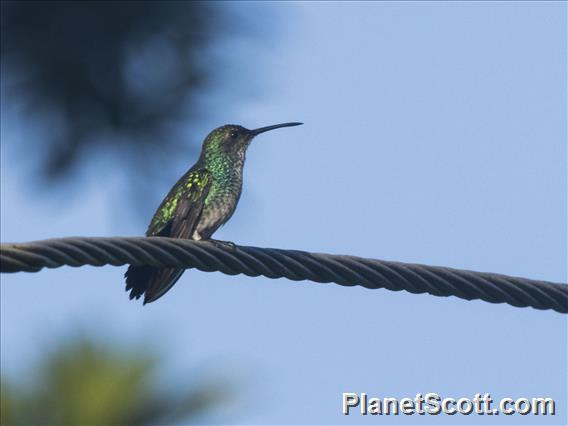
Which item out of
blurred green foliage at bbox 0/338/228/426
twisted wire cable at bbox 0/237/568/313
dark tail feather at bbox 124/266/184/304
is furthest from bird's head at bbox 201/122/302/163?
blurred green foliage at bbox 0/338/228/426

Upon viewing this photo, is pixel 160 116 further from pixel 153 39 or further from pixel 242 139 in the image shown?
pixel 242 139

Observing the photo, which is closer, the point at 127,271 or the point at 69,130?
the point at 69,130

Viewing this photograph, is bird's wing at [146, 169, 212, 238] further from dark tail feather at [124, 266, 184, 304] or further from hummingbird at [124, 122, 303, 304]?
dark tail feather at [124, 266, 184, 304]

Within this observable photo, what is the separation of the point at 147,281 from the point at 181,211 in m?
→ 0.85

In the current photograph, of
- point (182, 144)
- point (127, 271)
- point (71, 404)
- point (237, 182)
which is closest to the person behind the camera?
point (71, 404)

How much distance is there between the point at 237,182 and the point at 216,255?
7.44ft

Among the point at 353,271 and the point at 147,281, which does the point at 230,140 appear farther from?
the point at 353,271

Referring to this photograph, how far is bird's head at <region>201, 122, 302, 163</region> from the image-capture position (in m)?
7.44

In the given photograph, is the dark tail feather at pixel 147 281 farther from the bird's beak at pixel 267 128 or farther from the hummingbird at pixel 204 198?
the bird's beak at pixel 267 128

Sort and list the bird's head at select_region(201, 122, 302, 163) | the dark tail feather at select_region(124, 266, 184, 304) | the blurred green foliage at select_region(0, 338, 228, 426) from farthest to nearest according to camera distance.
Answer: the bird's head at select_region(201, 122, 302, 163) < the dark tail feather at select_region(124, 266, 184, 304) < the blurred green foliage at select_region(0, 338, 228, 426)

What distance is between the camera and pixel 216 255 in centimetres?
502

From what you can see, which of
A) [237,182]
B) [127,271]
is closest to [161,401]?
[127,271]

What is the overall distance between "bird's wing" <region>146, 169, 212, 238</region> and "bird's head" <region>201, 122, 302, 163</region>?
309 mm

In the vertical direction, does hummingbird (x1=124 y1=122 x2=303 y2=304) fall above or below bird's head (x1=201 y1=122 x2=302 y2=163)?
below
